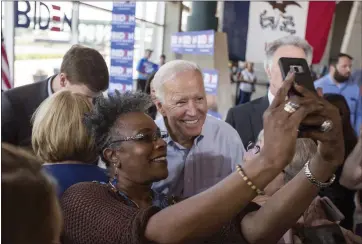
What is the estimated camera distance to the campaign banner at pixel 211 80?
4.50m

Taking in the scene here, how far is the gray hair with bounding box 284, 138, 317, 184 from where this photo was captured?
1.61m

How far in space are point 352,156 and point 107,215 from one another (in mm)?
1392

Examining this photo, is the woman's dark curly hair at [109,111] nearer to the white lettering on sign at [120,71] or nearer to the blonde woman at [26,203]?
the blonde woman at [26,203]

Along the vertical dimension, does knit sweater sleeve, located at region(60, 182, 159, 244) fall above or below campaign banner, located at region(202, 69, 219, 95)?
below

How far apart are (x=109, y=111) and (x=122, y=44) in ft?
16.4

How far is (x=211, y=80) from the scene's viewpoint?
4516mm

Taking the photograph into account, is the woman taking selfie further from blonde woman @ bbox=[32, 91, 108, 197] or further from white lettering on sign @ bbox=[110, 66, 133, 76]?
white lettering on sign @ bbox=[110, 66, 133, 76]

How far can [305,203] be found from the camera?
118 cm

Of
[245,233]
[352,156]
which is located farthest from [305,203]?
[352,156]

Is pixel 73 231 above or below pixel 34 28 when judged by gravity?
below

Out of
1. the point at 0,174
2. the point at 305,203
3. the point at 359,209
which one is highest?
the point at 0,174

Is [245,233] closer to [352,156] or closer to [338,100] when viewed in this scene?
[352,156]

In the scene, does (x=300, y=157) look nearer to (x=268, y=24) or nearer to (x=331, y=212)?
(x=331, y=212)

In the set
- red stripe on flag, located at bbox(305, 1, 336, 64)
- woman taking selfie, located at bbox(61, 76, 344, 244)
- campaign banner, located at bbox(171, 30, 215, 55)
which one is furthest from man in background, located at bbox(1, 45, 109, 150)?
red stripe on flag, located at bbox(305, 1, 336, 64)
